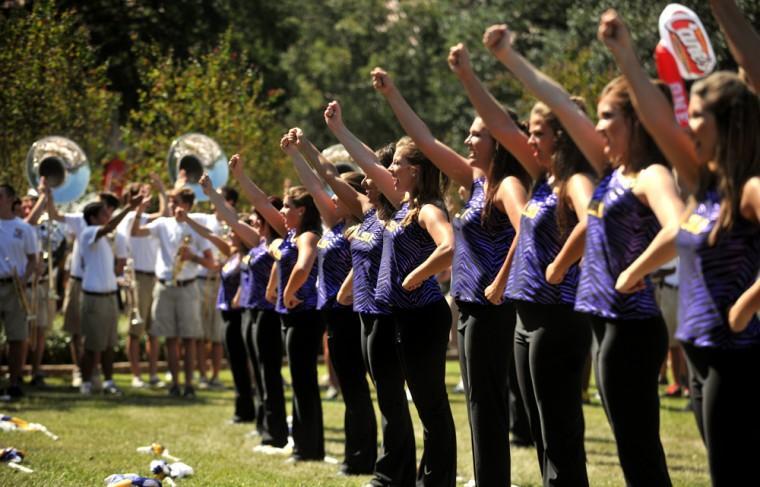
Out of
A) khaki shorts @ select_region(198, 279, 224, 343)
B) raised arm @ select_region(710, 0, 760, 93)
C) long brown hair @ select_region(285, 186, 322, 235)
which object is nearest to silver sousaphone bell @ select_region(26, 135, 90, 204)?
khaki shorts @ select_region(198, 279, 224, 343)

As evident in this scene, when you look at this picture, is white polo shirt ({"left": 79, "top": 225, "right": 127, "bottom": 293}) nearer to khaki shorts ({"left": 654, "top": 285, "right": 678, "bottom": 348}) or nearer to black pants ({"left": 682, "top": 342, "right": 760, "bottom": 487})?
khaki shorts ({"left": 654, "top": 285, "right": 678, "bottom": 348})

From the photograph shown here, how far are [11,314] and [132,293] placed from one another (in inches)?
92.9

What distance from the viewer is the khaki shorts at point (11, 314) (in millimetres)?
13922

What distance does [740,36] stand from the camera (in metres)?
4.97

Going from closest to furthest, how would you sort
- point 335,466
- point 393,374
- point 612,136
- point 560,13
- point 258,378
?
point 612,136
point 393,374
point 335,466
point 258,378
point 560,13

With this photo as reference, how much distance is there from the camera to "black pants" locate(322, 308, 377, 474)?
29.5ft

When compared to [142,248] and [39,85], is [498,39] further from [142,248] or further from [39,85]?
[39,85]

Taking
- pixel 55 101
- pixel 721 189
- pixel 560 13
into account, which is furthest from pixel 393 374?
pixel 560 13

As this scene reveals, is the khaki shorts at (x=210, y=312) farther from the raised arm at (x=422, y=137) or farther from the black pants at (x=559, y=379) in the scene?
the black pants at (x=559, y=379)

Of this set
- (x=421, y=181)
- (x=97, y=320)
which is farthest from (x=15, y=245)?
(x=421, y=181)

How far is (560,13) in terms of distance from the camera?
33031 millimetres

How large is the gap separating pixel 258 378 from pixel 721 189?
292 inches

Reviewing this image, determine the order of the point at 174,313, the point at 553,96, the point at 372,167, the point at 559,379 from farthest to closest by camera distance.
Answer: the point at 174,313
the point at 372,167
the point at 559,379
the point at 553,96

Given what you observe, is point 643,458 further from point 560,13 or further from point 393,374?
point 560,13
